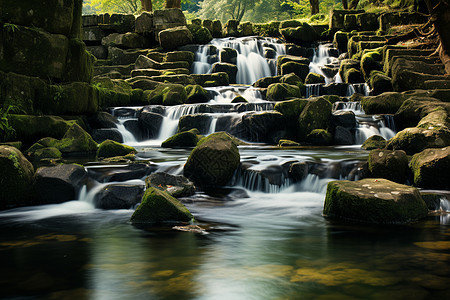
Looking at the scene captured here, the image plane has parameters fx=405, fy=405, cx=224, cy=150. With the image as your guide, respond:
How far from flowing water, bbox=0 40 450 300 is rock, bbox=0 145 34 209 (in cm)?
38

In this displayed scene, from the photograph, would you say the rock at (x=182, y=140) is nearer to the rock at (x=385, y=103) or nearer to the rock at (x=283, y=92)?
the rock at (x=283, y=92)

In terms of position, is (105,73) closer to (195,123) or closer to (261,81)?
(261,81)

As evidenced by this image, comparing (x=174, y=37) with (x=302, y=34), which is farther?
(x=302, y=34)

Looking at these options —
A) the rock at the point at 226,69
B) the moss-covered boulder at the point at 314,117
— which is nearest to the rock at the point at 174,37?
the rock at the point at 226,69

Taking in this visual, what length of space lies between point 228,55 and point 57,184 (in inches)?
735

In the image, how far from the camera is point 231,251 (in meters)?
4.38

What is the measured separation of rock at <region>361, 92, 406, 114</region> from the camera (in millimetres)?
13750

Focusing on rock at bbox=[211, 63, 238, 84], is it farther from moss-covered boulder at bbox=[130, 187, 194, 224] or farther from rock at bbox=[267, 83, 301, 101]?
moss-covered boulder at bbox=[130, 187, 194, 224]

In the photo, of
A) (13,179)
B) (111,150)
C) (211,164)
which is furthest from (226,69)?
(13,179)

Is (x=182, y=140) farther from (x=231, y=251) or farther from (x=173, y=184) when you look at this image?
(x=231, y=251)

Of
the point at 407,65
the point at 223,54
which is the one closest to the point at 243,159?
the point at 407,65

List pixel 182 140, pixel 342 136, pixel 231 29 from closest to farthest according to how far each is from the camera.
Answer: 1. pixel 342 136
2. pixel 182 140
3. pixel 231 29

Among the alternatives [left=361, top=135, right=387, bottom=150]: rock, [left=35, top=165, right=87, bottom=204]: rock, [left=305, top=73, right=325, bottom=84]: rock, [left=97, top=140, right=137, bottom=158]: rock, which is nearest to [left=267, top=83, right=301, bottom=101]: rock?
[left=305, top=73, right=325, bottom=84]: rock

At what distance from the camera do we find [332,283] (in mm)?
3336
